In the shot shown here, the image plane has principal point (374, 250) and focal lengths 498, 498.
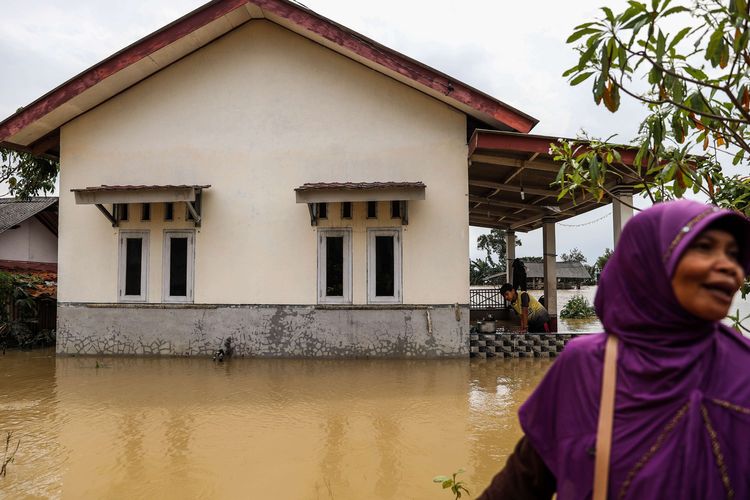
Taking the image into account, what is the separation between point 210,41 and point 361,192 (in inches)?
173

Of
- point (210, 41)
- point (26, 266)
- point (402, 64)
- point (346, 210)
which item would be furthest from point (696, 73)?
point (26, 266)

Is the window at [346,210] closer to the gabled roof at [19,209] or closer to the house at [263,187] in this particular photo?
the house at [263,187]

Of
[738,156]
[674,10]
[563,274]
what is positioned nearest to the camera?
[674,10]

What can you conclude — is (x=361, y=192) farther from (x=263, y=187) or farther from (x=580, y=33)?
(x=580, y=33)

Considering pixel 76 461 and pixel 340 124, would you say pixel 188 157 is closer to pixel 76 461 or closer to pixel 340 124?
pixel 340 124

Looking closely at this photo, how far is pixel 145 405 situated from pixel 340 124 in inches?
222

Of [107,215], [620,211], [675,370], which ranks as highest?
[107,215]

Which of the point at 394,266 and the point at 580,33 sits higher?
the point at 580,33

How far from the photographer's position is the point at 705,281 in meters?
1.03

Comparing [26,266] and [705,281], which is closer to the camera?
[705,281]

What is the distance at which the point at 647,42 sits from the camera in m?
2.40

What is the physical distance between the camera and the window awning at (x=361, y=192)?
8109mm

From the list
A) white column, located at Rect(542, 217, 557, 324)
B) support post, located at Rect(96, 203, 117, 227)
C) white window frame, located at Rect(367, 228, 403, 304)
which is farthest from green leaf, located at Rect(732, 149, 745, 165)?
white column, located at Rect(542, 217, 557, 324)

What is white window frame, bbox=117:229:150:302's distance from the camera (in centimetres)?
943
